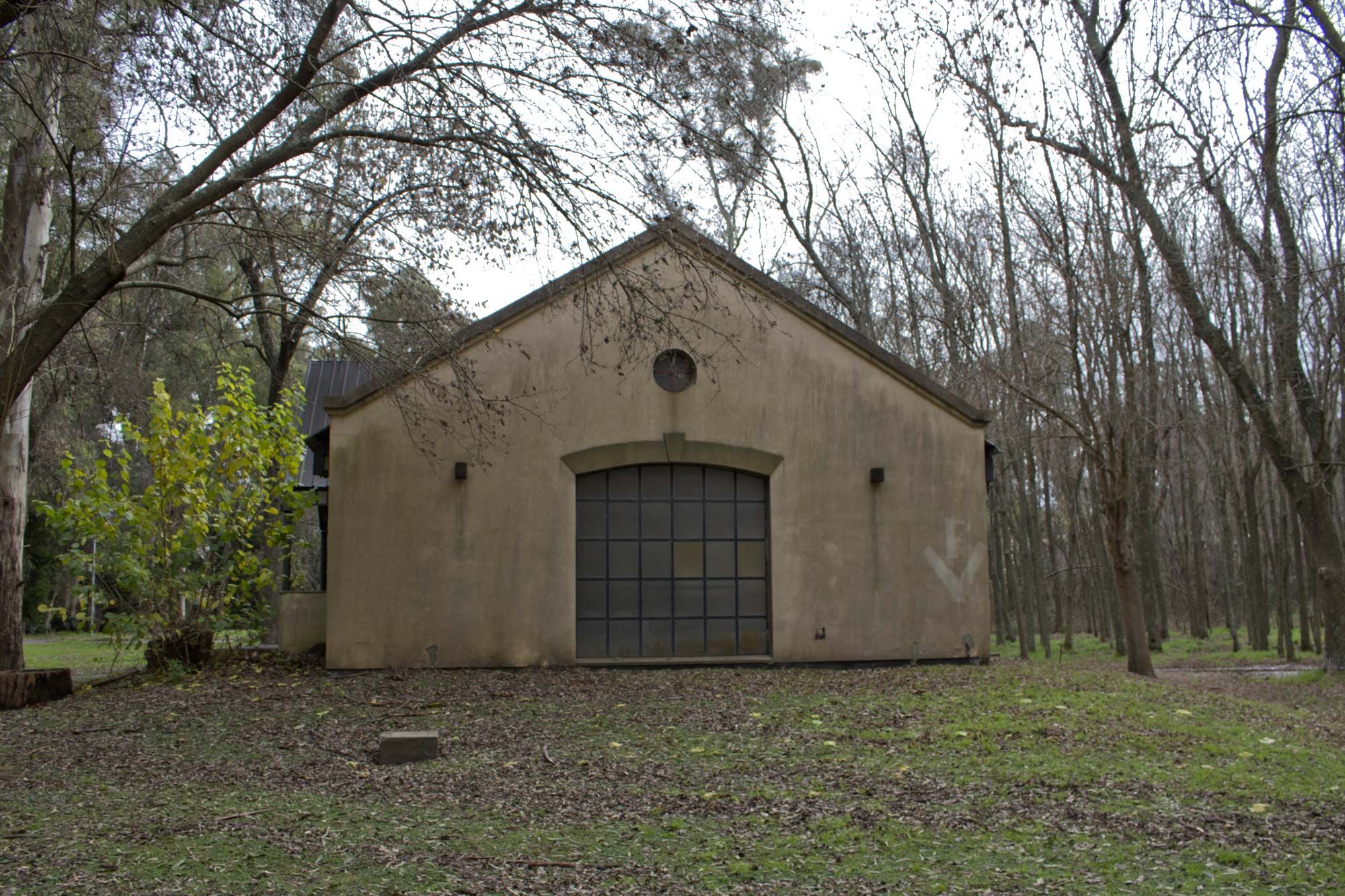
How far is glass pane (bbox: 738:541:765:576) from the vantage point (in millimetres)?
13578

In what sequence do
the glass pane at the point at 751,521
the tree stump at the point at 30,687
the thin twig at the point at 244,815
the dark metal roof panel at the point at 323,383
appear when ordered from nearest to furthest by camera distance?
the thin twig at the point at 244,815
the tree stump at the point at 30,687
the glass pane at the point at 751,521
the dark metal roof panel at the point at 323,383

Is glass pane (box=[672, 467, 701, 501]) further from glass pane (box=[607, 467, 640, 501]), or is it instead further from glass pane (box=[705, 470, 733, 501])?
glass pane (box=[607, 467, 640, 501])

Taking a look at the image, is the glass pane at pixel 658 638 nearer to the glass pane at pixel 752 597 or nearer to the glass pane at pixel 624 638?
the glass pane at pixel 624 638

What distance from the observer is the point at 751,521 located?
44.8ft

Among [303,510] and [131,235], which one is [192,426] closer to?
[303,510]

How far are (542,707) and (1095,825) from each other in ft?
18.1

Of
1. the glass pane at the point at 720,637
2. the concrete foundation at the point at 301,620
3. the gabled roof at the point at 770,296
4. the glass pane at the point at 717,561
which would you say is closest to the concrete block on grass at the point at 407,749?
the gabled roof at the point at 770,296

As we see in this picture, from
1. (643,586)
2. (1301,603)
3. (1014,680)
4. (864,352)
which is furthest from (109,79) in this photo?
(1301,603)

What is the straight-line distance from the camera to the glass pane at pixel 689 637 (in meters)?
13.5

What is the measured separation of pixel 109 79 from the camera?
8320 millimetres

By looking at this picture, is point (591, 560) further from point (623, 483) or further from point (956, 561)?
point (956, 561)

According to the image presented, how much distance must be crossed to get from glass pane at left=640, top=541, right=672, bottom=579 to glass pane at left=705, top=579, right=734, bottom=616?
523mm

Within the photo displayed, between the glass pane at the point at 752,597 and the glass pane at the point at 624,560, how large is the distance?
1.30 metres

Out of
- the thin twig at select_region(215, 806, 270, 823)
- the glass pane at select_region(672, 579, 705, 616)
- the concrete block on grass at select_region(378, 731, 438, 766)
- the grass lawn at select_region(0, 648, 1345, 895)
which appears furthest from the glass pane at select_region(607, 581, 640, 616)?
the thin twig at select_region(215, 806, 270, 823)
